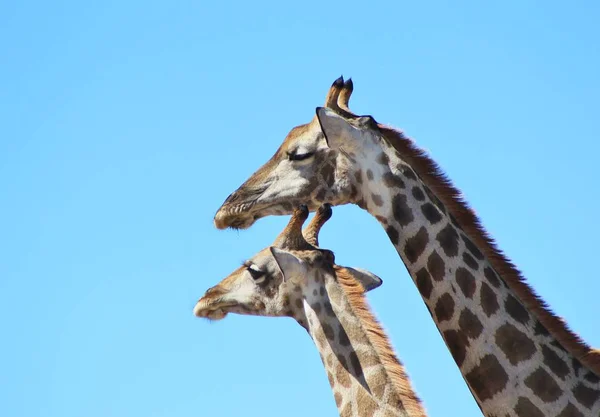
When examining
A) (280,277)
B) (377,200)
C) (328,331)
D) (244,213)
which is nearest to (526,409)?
(328,331)

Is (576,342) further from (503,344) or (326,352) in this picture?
(326,352)

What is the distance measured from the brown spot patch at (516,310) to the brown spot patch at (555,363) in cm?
28

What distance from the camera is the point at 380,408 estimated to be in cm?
833

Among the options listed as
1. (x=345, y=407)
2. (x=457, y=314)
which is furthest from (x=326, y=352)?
(x=457, y=314)

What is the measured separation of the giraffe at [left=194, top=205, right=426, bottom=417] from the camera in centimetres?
846

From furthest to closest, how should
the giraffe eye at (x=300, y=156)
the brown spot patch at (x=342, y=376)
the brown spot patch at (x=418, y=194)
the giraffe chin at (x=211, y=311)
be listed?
the giraffe chin at (x=211, y=311) → the giraffe eye at (x=300, y=156) → the brown spot patch at (x=418, y=194) → the brown spot patch at (x=342, y=376)

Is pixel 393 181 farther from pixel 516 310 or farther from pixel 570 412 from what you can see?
pixel 570 412

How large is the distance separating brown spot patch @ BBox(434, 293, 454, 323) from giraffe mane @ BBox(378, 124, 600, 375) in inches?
18.1

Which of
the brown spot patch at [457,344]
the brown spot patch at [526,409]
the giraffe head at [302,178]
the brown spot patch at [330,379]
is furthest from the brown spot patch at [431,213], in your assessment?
the brown spot patch at [526,409]

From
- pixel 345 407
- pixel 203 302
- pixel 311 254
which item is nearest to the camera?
pixel 345 407

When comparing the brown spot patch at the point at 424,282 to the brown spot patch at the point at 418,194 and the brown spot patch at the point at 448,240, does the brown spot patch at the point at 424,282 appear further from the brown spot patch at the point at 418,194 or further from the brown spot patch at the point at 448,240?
the brown spot patch at the point at 418,194

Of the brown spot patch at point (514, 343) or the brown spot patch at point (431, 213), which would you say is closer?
the brown spot patch at point (514, 343)

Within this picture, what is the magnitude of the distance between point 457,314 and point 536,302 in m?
0.58

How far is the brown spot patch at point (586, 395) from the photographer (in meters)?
7.99
